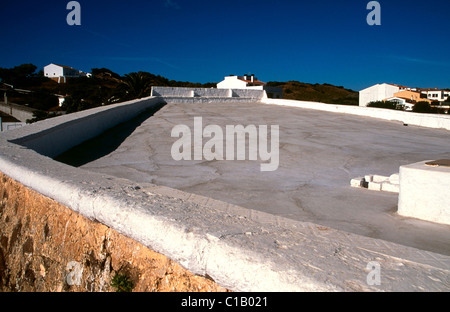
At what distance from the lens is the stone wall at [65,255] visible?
5.89 feet

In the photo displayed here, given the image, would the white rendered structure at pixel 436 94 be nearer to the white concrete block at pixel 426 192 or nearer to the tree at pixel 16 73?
the tree at pixel 16 73

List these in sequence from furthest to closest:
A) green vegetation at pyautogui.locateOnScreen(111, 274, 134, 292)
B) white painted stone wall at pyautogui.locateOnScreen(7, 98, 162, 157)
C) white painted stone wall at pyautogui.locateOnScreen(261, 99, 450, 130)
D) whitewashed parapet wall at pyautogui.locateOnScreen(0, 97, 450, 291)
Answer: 1. white painted stone wall at pyautogui.locateOnScreen(261, 99, 450, 130)
2. white painted stone wall at pyautogui.locateOnScreen(7, 98, 162, 157)
3. green vegetation at pyautogui.locateOnScreen(111, 274, 134, 292)
4. whitewashed parapet wall at pyautogui.locateOnScreen(0, 97, 450, 291)

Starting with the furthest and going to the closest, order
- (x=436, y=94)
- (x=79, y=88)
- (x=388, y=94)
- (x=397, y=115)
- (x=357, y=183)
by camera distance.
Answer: (x=436, y=94), (x=388, y=94), (x=79, y=88), (x=397, y=115), (x=357, y=183)

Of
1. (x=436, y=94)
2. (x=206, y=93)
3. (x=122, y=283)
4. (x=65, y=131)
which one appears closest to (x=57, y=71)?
(x=206, y=93)

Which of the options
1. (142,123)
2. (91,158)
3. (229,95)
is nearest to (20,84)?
Answer: (229,95)

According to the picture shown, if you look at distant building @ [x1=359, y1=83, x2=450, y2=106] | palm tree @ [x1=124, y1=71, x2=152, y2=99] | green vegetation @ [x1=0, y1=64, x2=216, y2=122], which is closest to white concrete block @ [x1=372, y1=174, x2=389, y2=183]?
green vegetation @ [x1=0, y1=64, x2=216, y2=122]

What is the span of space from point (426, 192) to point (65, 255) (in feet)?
8.41

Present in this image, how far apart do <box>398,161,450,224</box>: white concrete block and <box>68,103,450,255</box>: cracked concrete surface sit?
9cm

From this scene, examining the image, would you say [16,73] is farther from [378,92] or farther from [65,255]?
[65,255]

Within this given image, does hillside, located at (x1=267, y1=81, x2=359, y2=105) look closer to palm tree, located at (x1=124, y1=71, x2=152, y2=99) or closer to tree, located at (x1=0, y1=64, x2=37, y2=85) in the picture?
tree, located at (x1=0, y1=64, x2=37, y2=85)

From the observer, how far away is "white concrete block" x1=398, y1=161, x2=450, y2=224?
2617mm

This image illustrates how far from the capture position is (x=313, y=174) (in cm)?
460

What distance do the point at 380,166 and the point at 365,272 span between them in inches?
161
